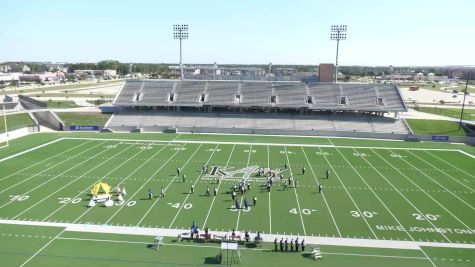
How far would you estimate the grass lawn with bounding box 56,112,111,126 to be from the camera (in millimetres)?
46575

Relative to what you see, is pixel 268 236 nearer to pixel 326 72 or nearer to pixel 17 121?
pixel 17 121

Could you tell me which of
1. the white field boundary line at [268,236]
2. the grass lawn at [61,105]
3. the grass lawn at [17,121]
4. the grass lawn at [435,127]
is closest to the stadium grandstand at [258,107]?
the grass lawn at [435,127]

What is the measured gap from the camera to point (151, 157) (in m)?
32.2

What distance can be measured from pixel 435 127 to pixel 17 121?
50902mm

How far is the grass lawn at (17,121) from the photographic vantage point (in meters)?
42.5

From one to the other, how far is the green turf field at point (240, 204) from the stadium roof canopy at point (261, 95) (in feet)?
43.6

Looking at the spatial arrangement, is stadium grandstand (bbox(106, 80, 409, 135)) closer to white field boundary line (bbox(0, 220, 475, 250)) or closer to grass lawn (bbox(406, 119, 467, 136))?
grass lawn (bbox(406, 119, 467, 136))

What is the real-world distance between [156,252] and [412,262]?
10.9 m

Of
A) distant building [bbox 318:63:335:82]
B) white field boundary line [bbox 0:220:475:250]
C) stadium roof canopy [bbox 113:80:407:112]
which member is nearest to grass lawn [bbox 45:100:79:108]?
stadium roof canopy [bbox 113:80:407:112]

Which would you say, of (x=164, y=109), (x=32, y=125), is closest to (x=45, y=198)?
(x=32, y=125)

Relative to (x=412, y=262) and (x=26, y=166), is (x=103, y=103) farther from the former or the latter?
(x=412, y=262)

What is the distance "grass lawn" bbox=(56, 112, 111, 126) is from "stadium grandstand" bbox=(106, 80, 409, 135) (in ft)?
4.70

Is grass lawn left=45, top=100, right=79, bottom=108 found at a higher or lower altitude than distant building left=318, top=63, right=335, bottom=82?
lower

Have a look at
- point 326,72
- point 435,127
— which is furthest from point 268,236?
point 326,72
